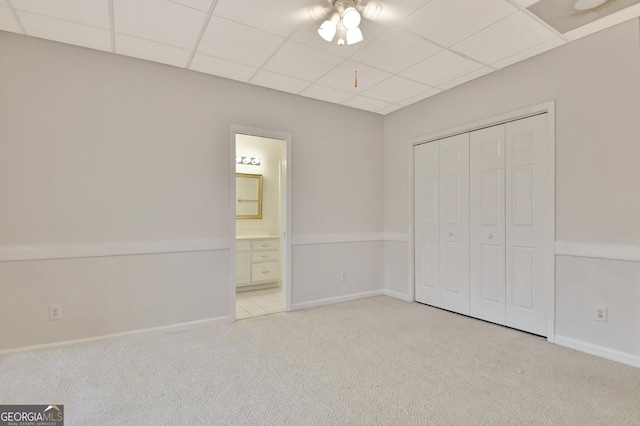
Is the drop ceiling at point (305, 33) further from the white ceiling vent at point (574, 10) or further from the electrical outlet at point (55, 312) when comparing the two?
the electrical outlet at point (55, 312)

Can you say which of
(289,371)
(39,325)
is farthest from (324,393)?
(39,325)

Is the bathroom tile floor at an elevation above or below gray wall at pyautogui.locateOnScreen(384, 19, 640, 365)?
below

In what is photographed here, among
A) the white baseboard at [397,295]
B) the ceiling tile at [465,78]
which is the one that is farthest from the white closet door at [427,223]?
the ceiling tile at [465,78]

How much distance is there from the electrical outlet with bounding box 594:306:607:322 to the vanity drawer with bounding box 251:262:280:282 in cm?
382

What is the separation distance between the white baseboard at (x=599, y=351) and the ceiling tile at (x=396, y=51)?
2748mm

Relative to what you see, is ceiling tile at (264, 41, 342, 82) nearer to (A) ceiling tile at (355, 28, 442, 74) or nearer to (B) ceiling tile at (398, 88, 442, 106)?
(A) ceiling tile at (355, 28, 442, 74)

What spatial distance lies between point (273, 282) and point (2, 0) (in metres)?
4.15

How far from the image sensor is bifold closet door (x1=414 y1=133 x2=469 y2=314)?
12.1ft

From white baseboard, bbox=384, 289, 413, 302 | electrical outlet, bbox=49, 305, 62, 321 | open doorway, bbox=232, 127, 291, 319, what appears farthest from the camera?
open doorway, bbox=232, 127, 291, 319

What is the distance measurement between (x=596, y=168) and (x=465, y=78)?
1525 mm

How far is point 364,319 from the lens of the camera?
3.56 m

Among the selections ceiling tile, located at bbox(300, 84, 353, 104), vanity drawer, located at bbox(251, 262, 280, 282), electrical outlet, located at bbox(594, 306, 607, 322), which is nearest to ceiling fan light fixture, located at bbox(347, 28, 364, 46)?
ceiling tile, located at bbox(300, 84, 353, 104)

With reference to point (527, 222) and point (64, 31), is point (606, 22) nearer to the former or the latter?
point (527, 222)

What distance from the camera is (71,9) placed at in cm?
231
